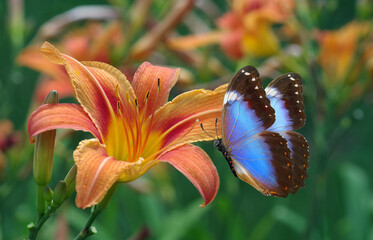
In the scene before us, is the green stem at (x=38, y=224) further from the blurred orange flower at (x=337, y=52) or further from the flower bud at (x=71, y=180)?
the blurred orange flower at (x=337, y=52)

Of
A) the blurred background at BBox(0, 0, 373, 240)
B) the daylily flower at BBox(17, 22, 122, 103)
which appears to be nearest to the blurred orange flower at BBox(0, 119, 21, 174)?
the blurred background at BBox(0, 0, 373, 240)

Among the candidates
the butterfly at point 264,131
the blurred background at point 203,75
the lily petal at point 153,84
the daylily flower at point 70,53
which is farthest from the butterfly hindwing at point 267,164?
the daylily flower at point 70,53

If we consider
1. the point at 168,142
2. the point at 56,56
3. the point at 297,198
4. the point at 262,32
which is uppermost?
the point at 56,56

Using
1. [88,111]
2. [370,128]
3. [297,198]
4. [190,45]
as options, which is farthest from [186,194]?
[88,111]

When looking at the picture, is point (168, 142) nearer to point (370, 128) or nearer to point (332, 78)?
point (332, 78)

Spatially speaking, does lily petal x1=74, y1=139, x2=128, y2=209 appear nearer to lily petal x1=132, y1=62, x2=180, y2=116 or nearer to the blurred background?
lily petal x1=132, y1=62, x2=180, y2=116

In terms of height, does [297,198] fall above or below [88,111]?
below

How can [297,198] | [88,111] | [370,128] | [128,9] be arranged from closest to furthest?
[88,111], [128,9], [297,198], [370,128]
